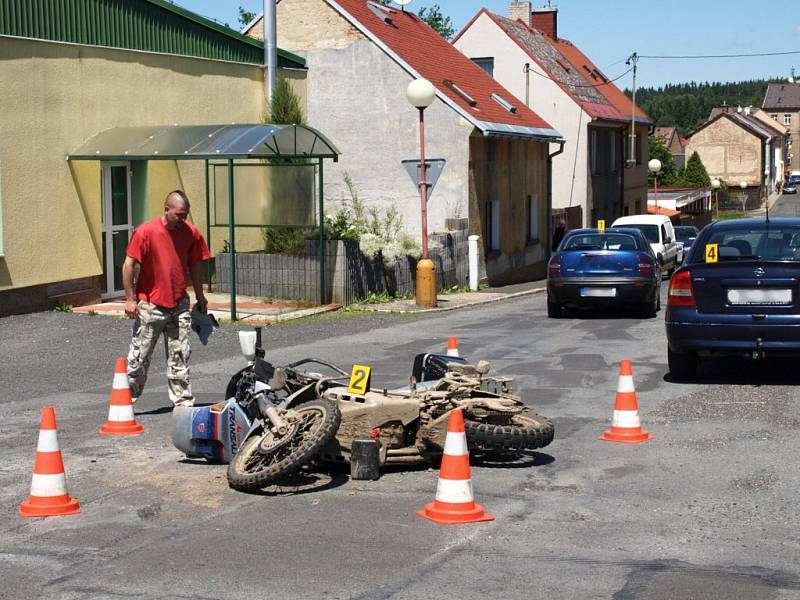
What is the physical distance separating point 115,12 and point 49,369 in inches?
340

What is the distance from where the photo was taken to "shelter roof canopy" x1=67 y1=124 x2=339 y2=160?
18891mm

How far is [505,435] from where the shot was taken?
25.7 ft

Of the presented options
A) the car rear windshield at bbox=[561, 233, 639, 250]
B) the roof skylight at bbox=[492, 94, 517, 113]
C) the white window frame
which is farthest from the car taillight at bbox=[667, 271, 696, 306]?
the white window frame

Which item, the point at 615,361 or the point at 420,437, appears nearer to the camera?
the point at 420,437

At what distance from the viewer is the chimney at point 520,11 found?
2090 inches

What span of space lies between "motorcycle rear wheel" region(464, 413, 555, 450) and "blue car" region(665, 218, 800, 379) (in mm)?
3913

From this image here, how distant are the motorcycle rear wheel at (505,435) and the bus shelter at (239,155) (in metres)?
10.8

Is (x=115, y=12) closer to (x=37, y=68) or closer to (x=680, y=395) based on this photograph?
(x=37, y=68)

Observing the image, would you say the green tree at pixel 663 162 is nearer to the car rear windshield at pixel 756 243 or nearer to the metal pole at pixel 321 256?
the metal pole at pixel 321 256

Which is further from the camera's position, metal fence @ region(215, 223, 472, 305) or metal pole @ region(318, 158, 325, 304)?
metal fence @ region(215, 223, 472, 305)

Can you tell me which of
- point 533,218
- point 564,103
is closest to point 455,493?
point 533,218

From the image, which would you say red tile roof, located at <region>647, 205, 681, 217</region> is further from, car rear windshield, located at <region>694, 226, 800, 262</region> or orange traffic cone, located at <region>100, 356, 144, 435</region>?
orange traffic cone, located at <region>100, 356, 144, 435</region>

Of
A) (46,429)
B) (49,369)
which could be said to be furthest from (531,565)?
(49,369)

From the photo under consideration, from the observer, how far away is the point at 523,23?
50938 millimetres
